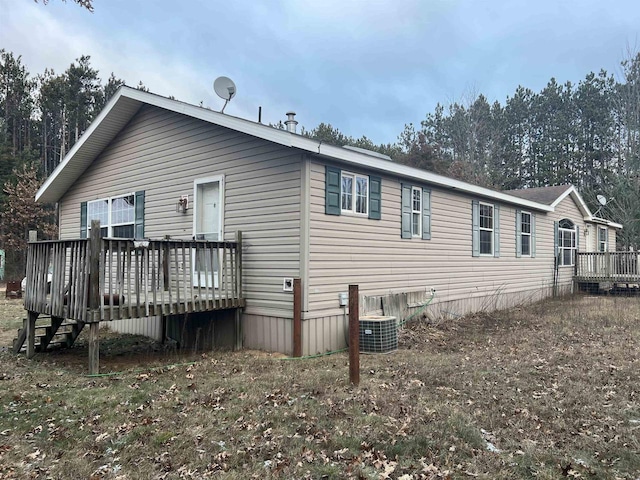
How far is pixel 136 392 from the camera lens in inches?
210

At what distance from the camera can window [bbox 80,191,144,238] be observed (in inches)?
412

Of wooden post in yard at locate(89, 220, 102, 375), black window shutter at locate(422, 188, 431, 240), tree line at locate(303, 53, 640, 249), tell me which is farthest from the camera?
tree line at locate(303, 53, 640, 249)

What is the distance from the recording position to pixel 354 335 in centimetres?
536

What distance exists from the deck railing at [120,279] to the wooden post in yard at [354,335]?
2763 millimetres

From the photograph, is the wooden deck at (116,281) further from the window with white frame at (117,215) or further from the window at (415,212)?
the window at (415,212)

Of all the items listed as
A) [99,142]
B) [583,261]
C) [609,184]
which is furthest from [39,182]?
[609,184]

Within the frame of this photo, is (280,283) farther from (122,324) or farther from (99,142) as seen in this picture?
(99,142)

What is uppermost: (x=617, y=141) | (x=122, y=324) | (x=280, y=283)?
(x=617, y=141)

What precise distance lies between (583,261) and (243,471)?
18.0 m

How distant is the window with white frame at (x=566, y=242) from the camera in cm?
1724

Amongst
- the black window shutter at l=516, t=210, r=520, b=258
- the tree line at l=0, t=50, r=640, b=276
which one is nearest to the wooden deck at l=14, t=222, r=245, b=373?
the black window shutter at l=516, t=210, r=520, b=258

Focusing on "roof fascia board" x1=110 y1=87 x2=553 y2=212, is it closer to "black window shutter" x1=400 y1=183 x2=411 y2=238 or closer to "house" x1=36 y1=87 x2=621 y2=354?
"house" x1=36 y1=87 x2=621 y2=354

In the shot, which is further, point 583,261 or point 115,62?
point 115,62

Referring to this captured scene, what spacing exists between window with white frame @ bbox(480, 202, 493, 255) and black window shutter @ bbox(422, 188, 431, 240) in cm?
274
